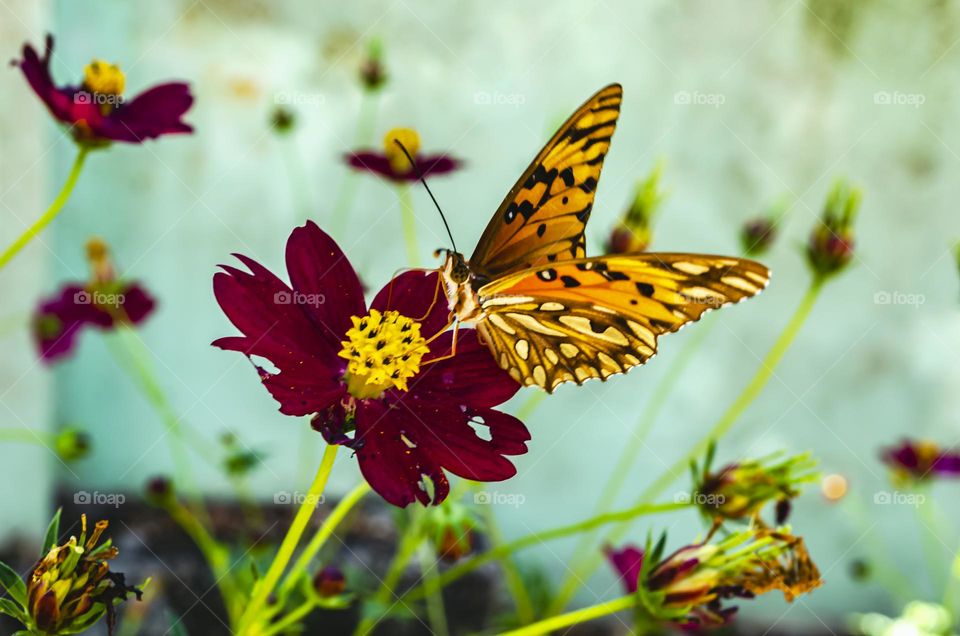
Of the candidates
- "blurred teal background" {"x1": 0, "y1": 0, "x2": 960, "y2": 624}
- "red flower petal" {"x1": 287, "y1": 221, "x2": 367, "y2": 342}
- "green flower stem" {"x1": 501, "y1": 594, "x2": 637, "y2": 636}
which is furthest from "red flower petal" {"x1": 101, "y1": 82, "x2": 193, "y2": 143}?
"blurred teal background" {"x1": 0, "y1": 0, "x2": 960, "y2": 624}

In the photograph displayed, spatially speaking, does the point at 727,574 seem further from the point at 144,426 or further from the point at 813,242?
the point at 144,426

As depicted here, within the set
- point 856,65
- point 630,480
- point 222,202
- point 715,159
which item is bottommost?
point 630,480

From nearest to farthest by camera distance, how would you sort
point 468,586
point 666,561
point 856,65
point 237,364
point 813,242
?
point 666,561 < point 813,242 < point 468,586 < point 856,65 < point 237,364

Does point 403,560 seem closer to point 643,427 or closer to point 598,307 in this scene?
point 598,307

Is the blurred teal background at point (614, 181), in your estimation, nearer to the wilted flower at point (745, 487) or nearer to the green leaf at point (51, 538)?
the wilted flower at point (745, 487)

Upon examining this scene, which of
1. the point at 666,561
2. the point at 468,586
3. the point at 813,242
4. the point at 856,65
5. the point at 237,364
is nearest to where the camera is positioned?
the point at 666,561

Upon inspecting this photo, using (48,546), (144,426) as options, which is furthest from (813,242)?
(144,426)
